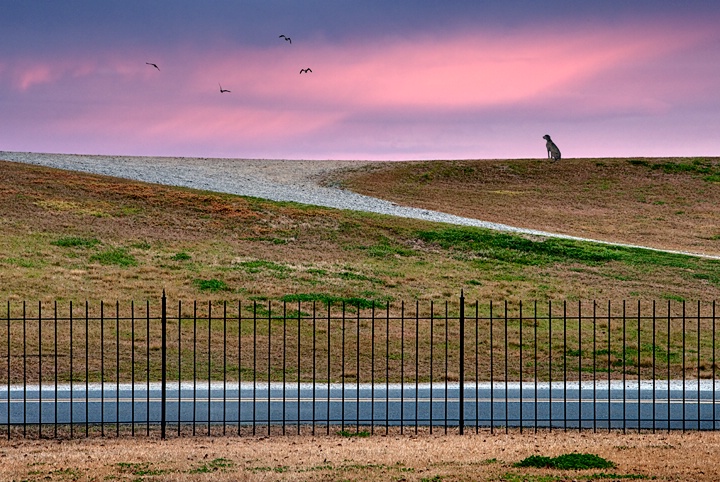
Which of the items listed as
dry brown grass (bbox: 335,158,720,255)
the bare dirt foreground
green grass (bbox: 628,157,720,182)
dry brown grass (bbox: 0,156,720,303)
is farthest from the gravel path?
the bare dirt foreground

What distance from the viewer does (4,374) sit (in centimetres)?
2105

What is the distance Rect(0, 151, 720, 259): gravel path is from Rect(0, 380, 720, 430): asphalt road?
87.2ft

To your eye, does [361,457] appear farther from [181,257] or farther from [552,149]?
[552,149]

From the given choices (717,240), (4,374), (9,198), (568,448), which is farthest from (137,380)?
(717,240)

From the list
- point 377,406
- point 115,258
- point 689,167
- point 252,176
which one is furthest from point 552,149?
point 377,406

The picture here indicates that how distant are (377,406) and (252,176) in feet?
190

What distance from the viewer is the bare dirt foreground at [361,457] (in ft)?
37.3

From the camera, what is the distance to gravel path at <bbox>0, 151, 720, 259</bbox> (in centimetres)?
5438

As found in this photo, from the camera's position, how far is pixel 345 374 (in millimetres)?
21859

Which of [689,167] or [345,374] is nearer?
[345,374]

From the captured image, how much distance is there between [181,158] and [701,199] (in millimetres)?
50693

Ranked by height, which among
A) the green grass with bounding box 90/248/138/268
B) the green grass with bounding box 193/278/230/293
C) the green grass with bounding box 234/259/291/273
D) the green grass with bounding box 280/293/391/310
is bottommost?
the green grass with bounding box 280/293/391/310

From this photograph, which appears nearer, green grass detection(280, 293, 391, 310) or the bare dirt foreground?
the bare dirt foreground

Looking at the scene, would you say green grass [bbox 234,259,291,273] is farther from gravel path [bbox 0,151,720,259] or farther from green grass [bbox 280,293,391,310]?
gravel path [bbox 0,151,720,259]
